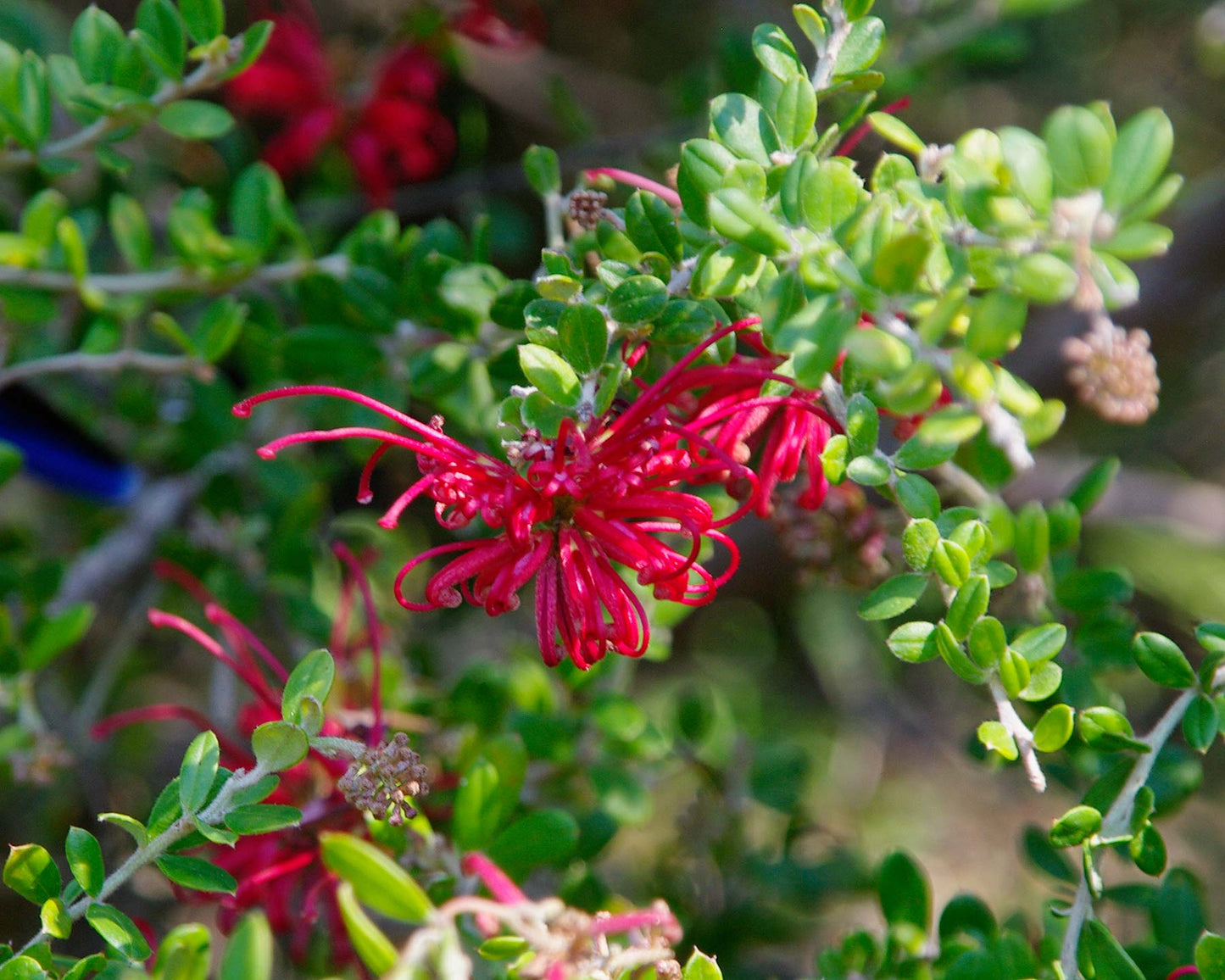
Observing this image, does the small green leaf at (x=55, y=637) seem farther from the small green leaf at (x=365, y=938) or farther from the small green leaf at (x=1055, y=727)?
the small green leaf at (x=1055, y=727)

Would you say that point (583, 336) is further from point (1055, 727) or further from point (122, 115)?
point (122, 115)

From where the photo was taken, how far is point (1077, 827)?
75cm

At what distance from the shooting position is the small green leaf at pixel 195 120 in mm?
924

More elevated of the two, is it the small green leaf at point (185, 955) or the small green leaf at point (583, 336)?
the small green leaf at point (583, 336)

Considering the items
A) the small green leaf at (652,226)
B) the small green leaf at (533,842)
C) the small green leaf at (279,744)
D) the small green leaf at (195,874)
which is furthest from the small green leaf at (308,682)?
the small green leaf at (652,226)

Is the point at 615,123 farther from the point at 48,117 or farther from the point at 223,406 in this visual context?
the point at 48,117

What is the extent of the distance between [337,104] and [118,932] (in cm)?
119

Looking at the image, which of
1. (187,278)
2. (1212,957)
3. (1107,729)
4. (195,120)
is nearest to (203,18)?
(195,120)

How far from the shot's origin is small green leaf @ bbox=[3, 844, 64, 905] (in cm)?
72

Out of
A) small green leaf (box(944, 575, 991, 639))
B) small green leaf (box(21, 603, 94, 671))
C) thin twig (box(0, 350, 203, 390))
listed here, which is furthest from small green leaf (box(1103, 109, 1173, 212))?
small green leaf (box(21, 603, 94, 671))

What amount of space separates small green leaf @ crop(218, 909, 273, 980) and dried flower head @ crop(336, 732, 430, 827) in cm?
21

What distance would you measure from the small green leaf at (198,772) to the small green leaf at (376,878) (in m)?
0.16

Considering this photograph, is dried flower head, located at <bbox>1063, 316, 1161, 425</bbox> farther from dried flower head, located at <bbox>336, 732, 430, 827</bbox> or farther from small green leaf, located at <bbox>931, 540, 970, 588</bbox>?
dried flower head, located at <bbox>336, 732, 430, 827</bbox>

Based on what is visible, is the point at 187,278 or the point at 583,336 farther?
the point at 187,278
